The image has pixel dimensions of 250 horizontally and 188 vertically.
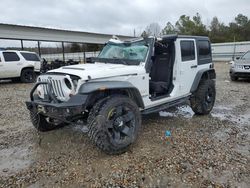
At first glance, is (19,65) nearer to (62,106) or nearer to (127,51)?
(127,51)

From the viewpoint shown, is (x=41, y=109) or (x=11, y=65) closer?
(x=41, y=109)

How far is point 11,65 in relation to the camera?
12.4 metres

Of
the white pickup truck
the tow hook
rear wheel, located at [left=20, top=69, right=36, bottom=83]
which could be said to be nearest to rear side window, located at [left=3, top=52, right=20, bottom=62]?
the white pickup truck

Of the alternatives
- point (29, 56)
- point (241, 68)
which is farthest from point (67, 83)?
point (29, 56)

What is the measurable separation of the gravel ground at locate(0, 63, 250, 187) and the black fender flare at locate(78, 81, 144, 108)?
2.64 feet

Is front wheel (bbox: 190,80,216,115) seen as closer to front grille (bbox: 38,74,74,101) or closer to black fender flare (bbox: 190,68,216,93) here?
black fender flare (bbox: 190,68,216,93)

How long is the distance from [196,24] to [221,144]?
183 ft

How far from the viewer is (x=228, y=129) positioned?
16.1 feet

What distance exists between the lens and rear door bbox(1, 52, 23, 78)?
12289 mm

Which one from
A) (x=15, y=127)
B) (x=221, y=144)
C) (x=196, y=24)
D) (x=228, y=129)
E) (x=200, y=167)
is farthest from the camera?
(x=196, y=24)

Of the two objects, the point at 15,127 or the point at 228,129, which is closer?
the point at 228,129

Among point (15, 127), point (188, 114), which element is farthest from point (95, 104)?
point (188, 114)

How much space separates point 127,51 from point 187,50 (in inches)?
59.6

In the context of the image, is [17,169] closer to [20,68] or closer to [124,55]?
[124,55]
